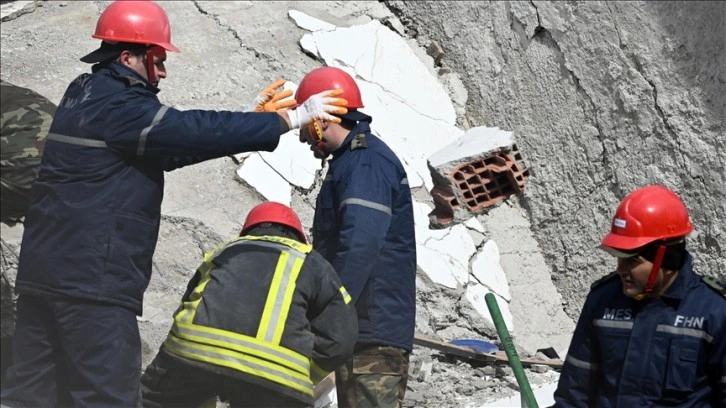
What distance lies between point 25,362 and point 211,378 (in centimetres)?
77

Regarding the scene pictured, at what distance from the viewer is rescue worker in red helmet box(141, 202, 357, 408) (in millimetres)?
→ 3797

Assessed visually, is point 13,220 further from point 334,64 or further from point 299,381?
point 334,64

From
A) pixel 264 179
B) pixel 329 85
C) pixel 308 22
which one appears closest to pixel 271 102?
pixel 329 85

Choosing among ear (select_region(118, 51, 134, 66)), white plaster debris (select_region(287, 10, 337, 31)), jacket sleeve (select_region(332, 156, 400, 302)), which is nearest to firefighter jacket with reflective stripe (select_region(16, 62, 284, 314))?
ear (select_region(118, 51, 134, 66))

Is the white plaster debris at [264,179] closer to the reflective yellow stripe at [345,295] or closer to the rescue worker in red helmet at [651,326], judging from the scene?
the reflective yellow stripe at [345,295]

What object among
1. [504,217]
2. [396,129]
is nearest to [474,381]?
[504,217]

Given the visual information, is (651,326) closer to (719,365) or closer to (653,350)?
(653,350)

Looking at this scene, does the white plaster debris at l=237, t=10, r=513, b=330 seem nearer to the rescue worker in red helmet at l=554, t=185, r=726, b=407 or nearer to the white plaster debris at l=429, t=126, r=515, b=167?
the white plaster debris at l=429, t=126, r=515, b=167

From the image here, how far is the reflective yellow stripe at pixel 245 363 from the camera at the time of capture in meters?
3.78

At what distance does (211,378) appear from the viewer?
3.97 metres

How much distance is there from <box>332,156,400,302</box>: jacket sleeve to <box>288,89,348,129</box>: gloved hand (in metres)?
0.27

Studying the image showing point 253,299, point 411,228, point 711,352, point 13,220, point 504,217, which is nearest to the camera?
point 711,352

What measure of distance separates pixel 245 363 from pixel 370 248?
0.75m

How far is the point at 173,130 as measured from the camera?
13.2 feet
